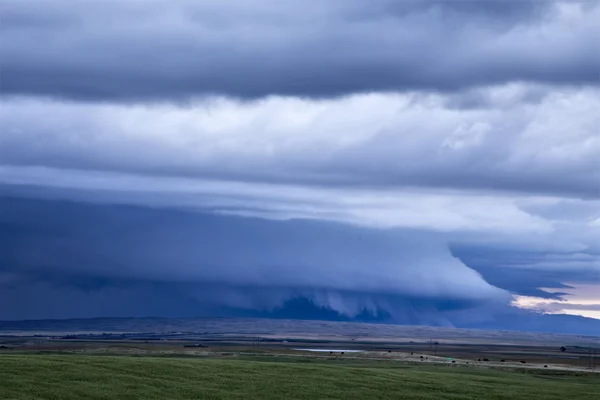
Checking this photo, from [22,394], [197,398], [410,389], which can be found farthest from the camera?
[410,389]

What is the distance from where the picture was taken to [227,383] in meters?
76.9

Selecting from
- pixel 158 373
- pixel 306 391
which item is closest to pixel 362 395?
pixel 306 391

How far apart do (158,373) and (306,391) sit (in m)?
13.8

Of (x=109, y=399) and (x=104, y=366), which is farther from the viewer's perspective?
(x=104, y=366)

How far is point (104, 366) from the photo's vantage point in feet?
259

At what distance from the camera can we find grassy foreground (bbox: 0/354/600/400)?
69.9m

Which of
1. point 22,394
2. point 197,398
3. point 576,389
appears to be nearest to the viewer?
point 22,394

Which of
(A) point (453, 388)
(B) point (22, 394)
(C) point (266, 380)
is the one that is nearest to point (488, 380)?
(A) point (453, 388)

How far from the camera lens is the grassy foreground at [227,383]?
229ft

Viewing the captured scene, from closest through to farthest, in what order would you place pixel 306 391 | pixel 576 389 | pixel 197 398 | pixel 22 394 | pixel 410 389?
pixel 22 394 → pixel 197 398 → pixel 306 391 → pixel 410 389 → pixel 576 389

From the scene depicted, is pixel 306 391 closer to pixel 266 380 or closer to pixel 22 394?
pixel 266 380

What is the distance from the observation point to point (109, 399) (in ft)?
220

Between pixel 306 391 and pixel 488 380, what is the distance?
26190mm

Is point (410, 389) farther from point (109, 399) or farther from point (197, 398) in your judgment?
point (109, 399)
